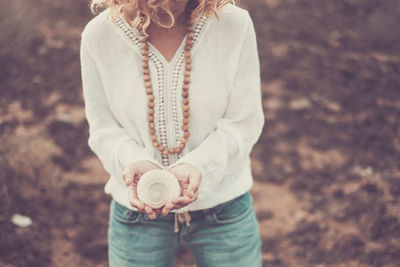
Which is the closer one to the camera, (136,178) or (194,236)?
(136,178)

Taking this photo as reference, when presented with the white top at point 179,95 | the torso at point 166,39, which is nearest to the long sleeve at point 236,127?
the white top at point 179,95

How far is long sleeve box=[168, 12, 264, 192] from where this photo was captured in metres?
1.32

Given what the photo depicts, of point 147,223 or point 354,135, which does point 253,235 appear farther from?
point 354,135

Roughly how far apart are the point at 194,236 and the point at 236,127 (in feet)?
1.40

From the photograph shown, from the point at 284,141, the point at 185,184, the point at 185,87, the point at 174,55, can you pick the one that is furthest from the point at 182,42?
the point at 284,141

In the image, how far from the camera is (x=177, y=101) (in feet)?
4.36

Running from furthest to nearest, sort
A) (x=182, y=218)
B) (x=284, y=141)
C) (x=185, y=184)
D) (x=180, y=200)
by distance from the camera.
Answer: (x=284, y=141), (x=182, y=218), (x=185, y=184), (x=180, y=200)

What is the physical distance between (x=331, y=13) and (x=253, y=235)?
510cm

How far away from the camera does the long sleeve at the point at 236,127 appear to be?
132 centimetres

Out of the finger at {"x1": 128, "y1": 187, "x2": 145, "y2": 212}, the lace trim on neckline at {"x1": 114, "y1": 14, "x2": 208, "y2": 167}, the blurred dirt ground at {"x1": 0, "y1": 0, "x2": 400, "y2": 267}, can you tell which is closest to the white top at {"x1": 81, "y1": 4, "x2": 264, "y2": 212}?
the lace trim on neckline at {"x1": 114, "y1": 14, "x2": 208, "y2": 167}

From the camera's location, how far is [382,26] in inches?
203

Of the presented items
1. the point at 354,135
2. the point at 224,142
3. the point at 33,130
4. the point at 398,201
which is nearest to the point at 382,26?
the point at 354,135

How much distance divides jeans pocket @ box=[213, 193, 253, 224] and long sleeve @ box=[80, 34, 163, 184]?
29cm

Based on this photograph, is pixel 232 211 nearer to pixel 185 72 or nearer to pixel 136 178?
pixel 136 178
